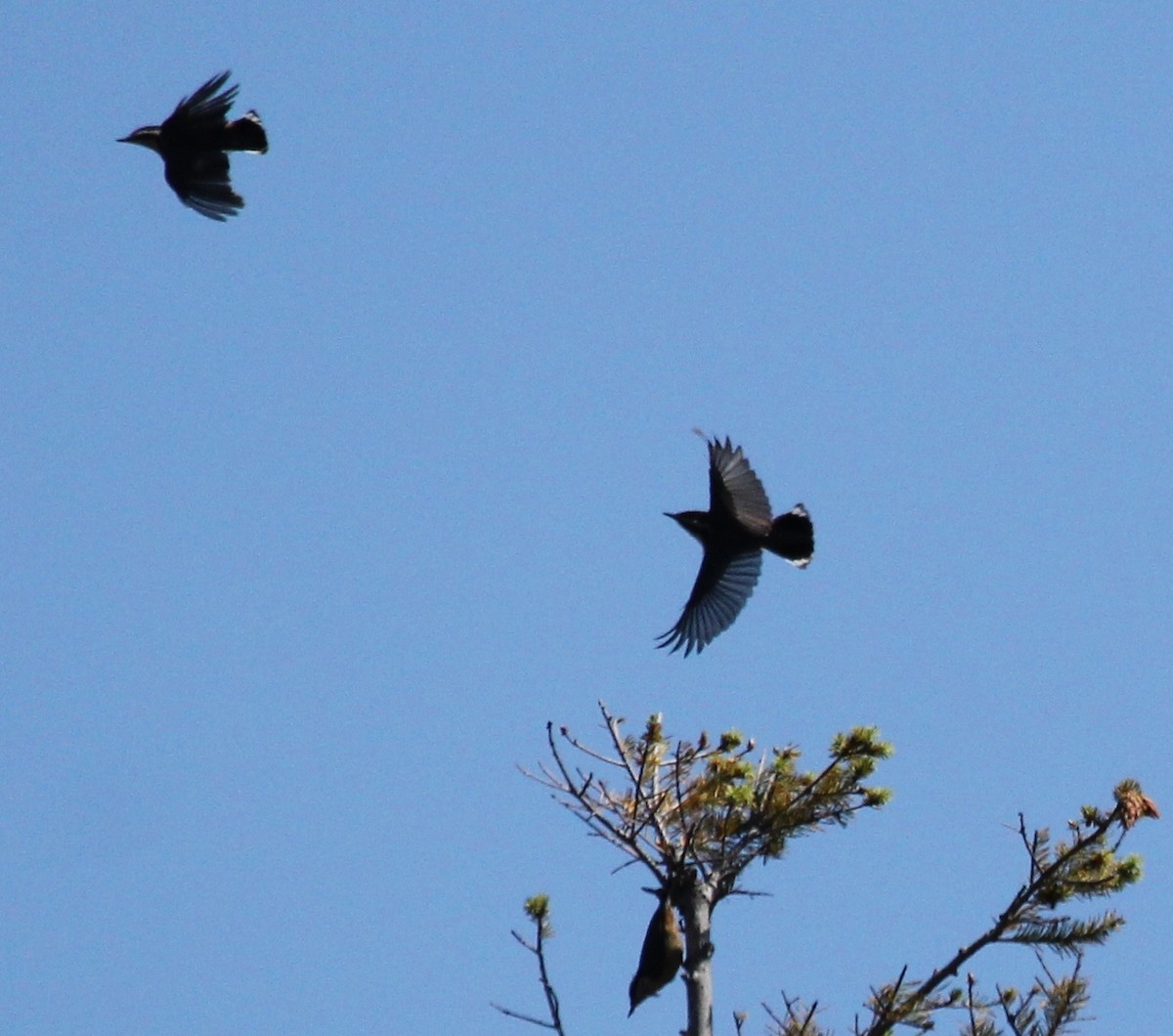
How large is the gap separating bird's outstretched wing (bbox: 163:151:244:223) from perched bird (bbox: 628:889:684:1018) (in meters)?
5.23

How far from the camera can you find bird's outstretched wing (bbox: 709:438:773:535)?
29.3ft

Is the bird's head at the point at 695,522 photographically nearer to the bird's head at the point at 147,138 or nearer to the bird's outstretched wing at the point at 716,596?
the bird's outstretched wing at the point at 716,596

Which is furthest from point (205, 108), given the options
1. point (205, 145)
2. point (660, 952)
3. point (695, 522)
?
point (660, 952)

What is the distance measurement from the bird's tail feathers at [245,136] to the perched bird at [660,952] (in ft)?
17.3

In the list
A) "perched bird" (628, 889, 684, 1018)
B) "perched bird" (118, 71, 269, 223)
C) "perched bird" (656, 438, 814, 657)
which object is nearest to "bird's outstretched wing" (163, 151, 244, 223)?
"perched bird" (118, 71, 269, 223)

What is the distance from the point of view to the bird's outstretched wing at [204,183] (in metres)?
9.89

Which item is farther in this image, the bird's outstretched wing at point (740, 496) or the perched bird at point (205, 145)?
the perched bird at point (205, 145)

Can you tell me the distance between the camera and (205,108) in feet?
32.2

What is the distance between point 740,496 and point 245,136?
10.2 ft

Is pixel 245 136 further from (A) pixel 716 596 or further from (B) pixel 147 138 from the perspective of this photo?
(A) pixel 716 596

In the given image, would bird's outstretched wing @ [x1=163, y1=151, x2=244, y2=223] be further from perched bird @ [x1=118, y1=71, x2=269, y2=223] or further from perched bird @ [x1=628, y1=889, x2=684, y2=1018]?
perched bird @ [x1=628, y1=889, x2=684, y2=1018]

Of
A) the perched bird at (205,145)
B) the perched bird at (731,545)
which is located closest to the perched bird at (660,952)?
the perched bird at (731,545)

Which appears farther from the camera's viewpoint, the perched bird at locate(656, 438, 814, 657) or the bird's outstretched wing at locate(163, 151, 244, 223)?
the bird's outstretched wing at locate(163, 151, 244, 223)

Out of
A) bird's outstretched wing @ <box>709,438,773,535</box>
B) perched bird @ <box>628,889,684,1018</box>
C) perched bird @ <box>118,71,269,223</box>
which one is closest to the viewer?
perched bird @ <box>628,889,684,1018</box>
